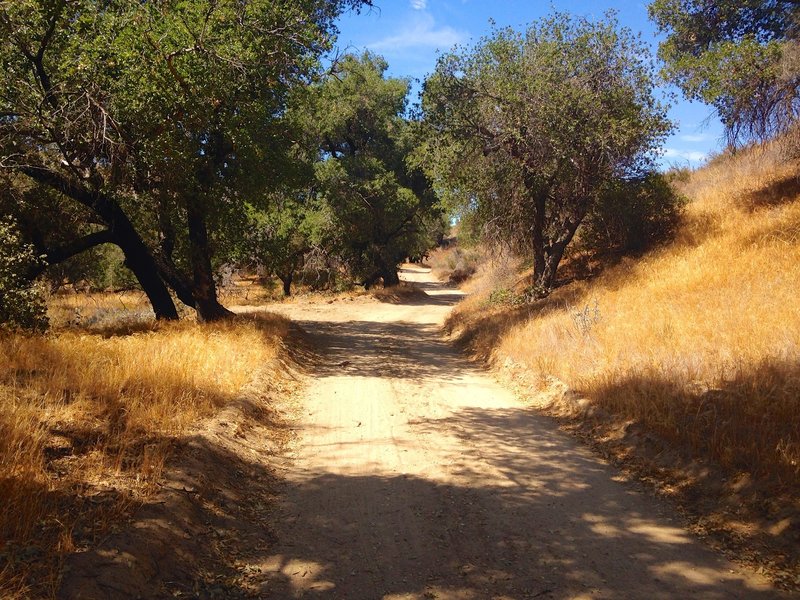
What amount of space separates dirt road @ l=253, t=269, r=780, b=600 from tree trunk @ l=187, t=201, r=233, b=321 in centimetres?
675

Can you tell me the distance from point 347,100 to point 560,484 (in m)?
25.3

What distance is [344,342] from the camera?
15.6 metres

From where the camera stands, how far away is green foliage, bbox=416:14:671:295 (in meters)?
13.8

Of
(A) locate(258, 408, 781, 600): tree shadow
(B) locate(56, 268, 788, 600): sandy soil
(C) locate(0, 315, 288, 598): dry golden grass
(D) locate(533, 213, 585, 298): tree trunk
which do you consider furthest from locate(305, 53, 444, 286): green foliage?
(A) locate(258, 408, 781, 600): tree shadow

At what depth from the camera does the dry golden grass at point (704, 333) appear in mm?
5262

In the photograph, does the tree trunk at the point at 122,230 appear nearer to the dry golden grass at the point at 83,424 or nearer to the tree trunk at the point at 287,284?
the dry golden grass at the point at 83,424

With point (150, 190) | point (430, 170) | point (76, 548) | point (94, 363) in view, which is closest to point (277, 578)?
point (76, 548)

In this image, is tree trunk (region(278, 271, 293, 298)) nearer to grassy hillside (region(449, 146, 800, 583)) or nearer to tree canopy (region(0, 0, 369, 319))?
grassy hillside (region(449, 146, 800, 583))

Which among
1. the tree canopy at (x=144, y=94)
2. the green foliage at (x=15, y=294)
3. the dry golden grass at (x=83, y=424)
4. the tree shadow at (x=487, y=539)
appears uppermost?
the tree canopy at (x=144, y=94)

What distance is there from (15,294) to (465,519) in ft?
28.2

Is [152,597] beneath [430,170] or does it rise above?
beneath

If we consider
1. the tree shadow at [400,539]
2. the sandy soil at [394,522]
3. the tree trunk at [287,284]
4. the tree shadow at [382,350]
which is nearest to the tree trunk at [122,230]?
the tree shadow at [382,350]

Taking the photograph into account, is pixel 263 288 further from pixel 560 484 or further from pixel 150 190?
pixel 560 484

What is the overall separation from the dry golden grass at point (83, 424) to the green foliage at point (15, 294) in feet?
1.81
